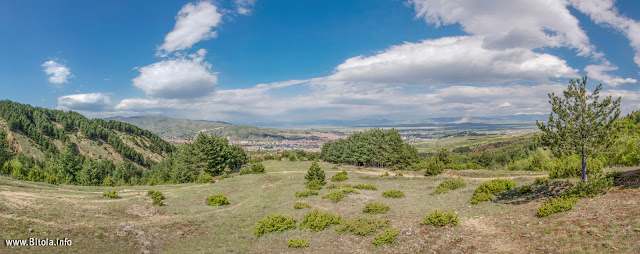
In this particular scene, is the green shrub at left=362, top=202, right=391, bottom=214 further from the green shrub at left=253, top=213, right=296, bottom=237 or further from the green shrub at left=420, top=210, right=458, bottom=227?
the green shrub at left=253, top=213, right=296, bottom=237

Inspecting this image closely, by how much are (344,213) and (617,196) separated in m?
18.1

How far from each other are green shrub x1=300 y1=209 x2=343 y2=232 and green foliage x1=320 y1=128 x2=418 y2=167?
5425cm

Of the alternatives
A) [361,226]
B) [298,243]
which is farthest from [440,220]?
[298,243]

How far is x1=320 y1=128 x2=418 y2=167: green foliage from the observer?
7256cm

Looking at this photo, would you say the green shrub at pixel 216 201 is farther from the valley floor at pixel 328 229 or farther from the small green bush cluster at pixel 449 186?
the small green bush cluster at pixel 449 186

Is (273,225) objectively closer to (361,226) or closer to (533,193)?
(361,226)

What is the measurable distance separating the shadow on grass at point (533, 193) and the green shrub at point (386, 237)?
10.4 metres

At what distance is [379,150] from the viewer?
256ft

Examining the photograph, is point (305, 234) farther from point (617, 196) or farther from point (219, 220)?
point (617, 196)

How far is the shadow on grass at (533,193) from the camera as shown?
63.1 feet

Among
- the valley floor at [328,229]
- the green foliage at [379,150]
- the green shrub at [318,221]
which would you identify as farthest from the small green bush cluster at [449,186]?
the green foliage at [379,150]

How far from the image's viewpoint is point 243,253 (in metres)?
16.5

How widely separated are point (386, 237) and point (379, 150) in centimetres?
6366

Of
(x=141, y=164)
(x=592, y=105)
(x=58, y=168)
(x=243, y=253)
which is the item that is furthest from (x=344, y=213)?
(x=141, y=164)
